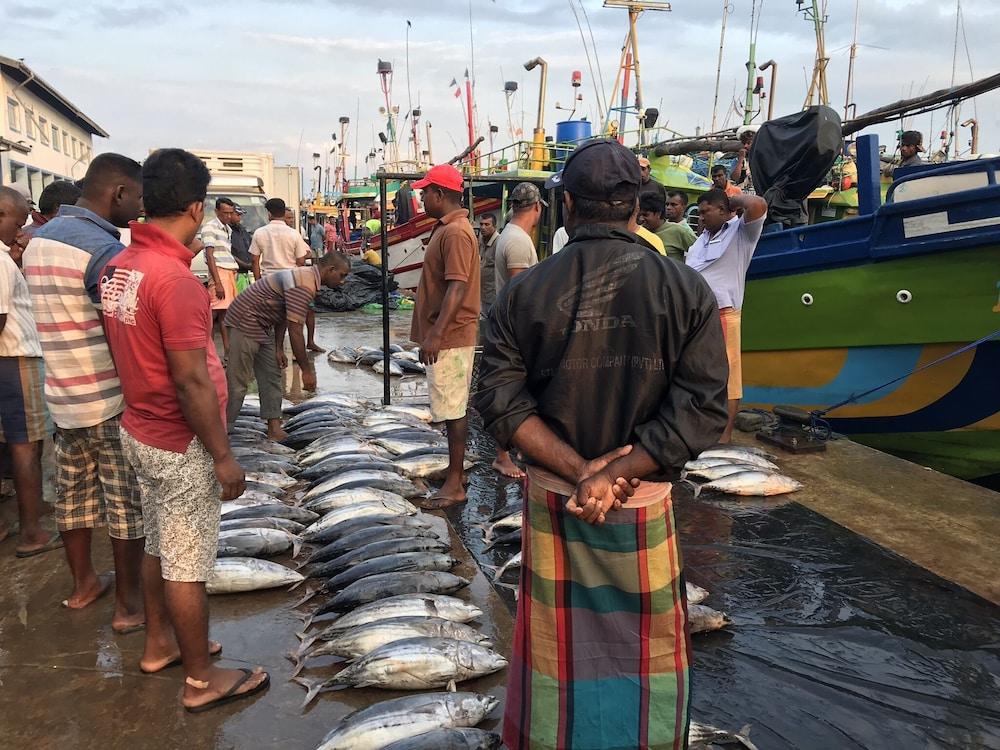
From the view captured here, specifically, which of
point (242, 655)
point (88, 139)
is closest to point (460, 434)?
point (242, 655)

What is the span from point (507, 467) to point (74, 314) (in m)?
3.28

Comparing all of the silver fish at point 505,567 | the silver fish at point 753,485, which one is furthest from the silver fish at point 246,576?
the silver fish at point 753,485

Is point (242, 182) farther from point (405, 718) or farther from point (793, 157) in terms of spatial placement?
point (405, 718)

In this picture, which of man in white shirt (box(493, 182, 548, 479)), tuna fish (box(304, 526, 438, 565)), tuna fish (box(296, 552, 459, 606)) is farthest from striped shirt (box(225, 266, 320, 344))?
tuna fish (box(296, 552, 459, 606))

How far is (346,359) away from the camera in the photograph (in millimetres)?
10094

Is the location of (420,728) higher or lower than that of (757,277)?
lower

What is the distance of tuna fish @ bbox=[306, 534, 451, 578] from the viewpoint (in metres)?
3.71

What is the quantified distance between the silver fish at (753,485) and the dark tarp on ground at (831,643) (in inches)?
16.4

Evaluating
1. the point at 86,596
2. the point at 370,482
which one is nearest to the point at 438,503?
the point at 370,482

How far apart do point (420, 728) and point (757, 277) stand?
6.29 metres

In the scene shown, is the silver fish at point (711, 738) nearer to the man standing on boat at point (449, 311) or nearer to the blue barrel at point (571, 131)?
the man standing on boat at point (449, 311)

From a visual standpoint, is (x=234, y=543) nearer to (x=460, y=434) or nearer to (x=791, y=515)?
(x=460, y=434)

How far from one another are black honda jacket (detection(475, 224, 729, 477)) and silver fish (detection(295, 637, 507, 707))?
4.30 ft

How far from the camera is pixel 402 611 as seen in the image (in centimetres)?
314
